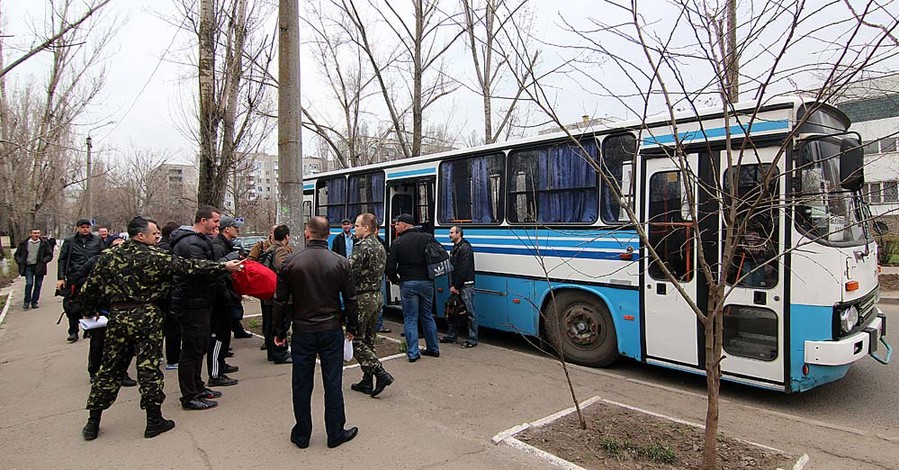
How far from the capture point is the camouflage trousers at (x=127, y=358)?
Result: 4.30 m

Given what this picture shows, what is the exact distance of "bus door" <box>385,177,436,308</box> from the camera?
8.73m

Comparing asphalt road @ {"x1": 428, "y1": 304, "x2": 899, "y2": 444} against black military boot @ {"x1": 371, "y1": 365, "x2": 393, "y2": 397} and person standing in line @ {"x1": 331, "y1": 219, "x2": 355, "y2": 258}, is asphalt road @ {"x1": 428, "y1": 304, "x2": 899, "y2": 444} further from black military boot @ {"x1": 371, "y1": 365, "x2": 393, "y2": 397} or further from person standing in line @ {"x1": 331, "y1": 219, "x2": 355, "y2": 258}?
person standing in line @ {"x1": 331, "y1": 219, "x2": 355, "y2": 258}

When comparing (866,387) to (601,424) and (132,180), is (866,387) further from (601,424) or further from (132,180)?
(132,180)

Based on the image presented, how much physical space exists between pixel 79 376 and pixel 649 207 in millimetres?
7506

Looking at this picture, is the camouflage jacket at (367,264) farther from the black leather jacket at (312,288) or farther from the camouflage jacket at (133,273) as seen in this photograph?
the camouflage jacket at (133,273)

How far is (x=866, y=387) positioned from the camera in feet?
18.7

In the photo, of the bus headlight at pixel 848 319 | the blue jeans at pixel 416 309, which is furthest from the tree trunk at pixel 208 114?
the bus headlight at pixel 848 319

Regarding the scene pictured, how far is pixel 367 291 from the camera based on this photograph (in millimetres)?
5496

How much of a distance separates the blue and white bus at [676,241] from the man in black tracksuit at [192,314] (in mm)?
3415

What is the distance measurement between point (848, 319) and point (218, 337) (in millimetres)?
6745

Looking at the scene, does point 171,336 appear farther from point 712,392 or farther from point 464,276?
point 712,392

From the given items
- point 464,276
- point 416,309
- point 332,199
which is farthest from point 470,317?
point 332,199

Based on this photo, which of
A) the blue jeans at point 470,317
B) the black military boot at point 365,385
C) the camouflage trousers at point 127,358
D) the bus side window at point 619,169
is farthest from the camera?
the blue jeans at point 470,317

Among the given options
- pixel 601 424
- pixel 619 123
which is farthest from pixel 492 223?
pixel 601 424
